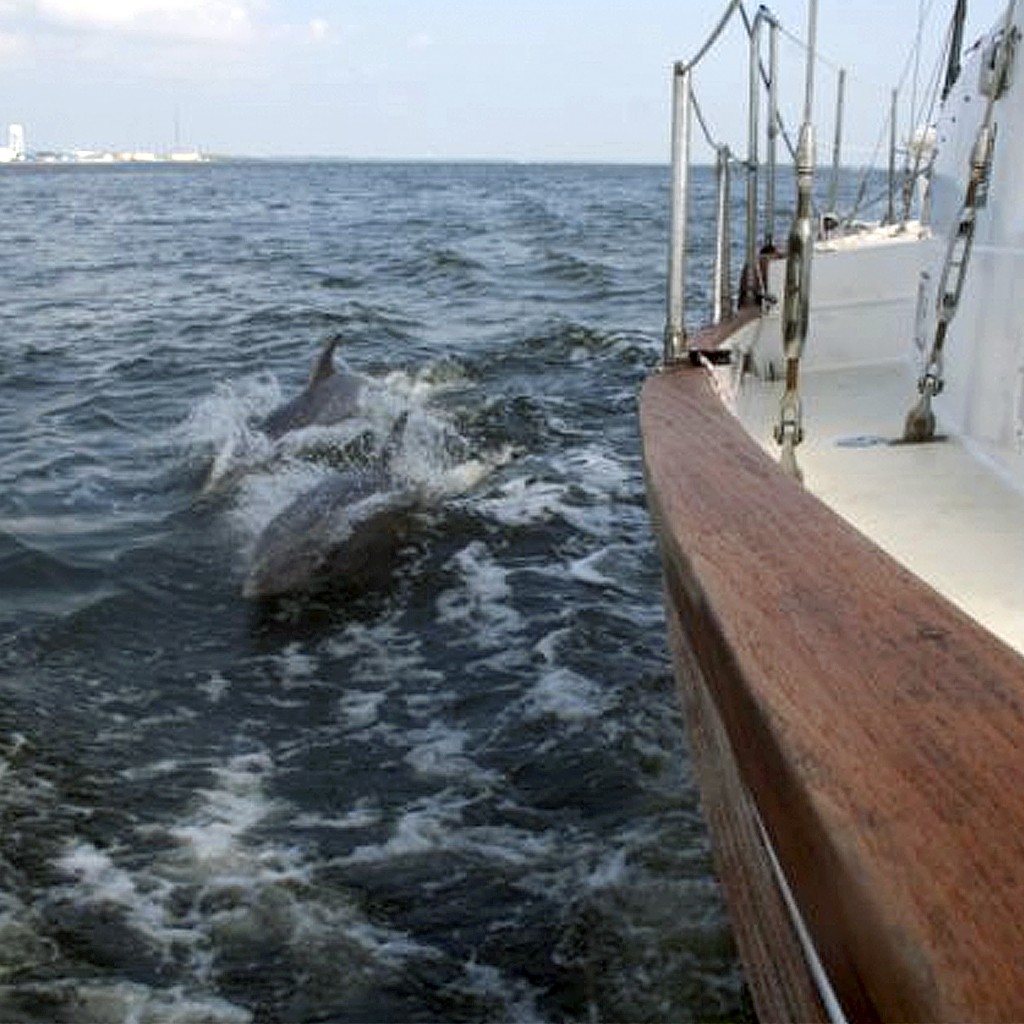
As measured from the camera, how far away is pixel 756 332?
6.49 m

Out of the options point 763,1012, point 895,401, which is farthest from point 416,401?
point 763,1012

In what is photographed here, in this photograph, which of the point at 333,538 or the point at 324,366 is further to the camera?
the point at 324,366

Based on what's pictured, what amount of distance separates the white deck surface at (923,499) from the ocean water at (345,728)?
4.36 ft

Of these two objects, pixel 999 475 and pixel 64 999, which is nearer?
pixel 64 999

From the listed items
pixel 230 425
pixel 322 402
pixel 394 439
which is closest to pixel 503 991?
pixel 394 439

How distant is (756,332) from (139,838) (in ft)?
12.9

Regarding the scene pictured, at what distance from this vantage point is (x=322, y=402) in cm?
1121

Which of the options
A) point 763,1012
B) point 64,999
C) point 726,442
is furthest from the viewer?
point 64,999

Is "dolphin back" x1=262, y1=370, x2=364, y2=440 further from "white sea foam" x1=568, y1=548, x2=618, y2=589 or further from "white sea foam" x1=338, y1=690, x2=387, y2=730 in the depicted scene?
"white sea foam" x1=338, y1=690, x2=387, y2=730

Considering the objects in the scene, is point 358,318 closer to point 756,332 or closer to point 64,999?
point 756,332

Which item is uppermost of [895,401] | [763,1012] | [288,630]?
[895,401]

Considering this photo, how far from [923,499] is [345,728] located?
2837 millimetres

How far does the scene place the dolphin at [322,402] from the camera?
10.9 meters

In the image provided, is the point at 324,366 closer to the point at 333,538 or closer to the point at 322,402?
the point at 322,402
